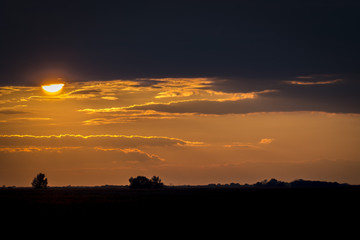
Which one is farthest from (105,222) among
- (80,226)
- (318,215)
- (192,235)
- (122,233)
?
(318,215)

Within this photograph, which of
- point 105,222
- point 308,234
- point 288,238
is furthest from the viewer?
point 105,222

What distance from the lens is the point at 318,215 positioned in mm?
68250

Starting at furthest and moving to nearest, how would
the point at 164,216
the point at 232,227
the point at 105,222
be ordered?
the point at 164,216 → the point at 105,222 → the point at 232,227

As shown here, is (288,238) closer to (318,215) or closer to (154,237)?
(154,237)

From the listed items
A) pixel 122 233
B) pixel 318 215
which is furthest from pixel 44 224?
pixel 318 215

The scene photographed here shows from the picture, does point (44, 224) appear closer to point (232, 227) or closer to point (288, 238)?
point (232, 227)

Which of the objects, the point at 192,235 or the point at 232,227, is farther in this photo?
the point at 232,227

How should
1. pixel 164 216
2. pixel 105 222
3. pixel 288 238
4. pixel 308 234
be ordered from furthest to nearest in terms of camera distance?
pixel 164 216 → pixel 105 222 → pixel 308 234 → pixel 288 238

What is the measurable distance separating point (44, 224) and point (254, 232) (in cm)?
2036

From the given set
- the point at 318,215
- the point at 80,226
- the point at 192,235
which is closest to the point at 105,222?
the point at 80,226

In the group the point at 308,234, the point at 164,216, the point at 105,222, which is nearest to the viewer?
the point at 308,234

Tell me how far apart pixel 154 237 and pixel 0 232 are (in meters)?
13.0

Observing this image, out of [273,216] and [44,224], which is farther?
[273,216]

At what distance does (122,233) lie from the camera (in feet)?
156
